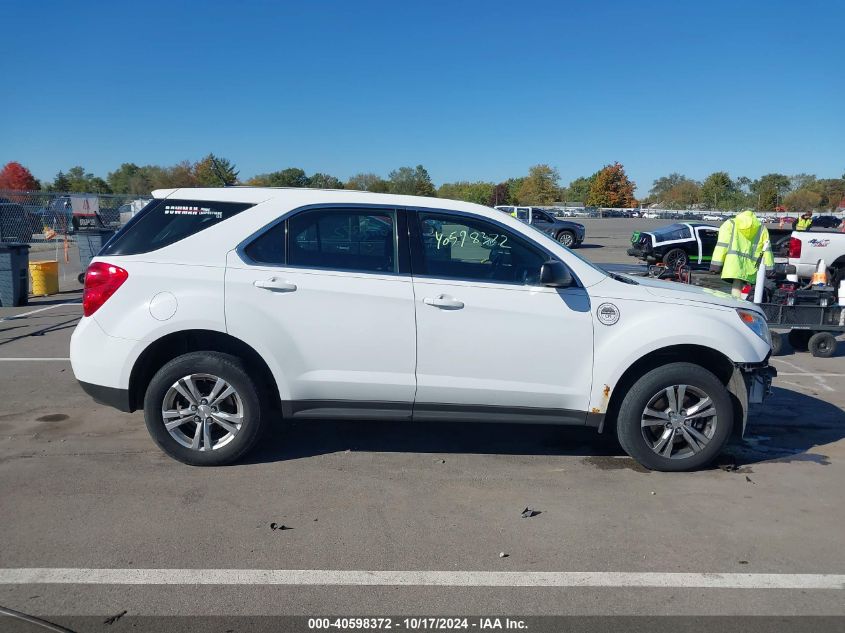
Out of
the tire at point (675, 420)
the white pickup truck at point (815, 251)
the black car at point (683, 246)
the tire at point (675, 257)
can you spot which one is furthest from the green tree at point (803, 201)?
the tire at point (675, 420)

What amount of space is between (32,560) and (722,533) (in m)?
3.81

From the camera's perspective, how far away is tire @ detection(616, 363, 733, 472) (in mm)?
4723

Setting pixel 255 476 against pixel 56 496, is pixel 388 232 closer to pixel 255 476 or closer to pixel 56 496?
pixel 255 476

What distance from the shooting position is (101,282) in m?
4.61

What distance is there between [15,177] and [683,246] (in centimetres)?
7661

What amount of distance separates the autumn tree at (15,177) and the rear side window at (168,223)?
82.0 m

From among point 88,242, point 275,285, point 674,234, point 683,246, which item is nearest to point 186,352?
point 275,285

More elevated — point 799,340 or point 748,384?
point 748,384

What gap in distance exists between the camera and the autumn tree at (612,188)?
349 feet

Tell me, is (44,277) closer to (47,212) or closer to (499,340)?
(499,340)

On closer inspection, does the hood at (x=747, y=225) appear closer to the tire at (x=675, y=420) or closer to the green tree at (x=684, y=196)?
the tire at (x=675, y=420)

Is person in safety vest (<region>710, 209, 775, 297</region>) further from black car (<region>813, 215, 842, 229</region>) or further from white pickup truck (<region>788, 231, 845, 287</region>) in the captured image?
black car (<region>813, 215, 842, 229</region>)

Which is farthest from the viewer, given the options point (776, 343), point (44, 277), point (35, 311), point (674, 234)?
point (674, 234)

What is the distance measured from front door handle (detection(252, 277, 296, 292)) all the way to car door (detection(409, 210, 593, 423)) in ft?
2.78
